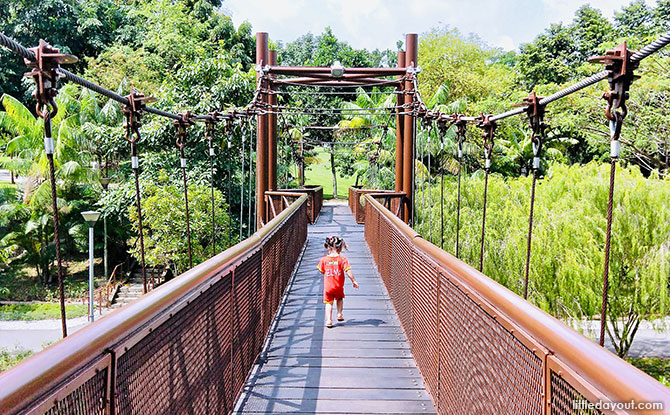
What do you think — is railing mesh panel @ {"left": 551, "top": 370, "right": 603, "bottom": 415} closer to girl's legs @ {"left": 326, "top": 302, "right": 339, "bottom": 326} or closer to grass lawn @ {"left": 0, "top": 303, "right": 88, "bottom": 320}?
girl's legs @ {"left": 326, "top": 302, "right": 339, "bottom": 326}

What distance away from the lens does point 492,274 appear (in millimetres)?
10984

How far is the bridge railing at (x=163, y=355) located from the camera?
1.11 meters

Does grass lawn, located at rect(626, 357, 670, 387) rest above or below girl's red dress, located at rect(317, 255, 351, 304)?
below

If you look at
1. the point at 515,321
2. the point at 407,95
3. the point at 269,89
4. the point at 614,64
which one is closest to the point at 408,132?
the point at 407,95

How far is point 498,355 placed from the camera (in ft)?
6.11

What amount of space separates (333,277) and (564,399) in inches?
134

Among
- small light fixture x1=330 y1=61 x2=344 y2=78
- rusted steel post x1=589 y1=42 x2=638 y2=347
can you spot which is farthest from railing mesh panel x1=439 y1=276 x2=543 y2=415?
small light fixture x1=330 y1=61 x2=344 y2=78

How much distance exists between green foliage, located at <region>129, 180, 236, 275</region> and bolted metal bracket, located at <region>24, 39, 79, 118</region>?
44.2 ft

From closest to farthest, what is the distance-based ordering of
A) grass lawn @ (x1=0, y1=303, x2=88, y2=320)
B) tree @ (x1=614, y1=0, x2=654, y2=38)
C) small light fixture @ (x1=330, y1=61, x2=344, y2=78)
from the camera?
1. small light fixture @ (x1=330, y1=61, x2=344, y2=78)
2. grass lawn @ (x1=0, y1=303, x2=88, y2=320)
3. tree @ (x1=614, y1=0, x2=654, y2=38)

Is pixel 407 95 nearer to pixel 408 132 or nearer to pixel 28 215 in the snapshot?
pixel 408 132

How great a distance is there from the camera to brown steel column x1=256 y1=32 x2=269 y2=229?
34.4 feet

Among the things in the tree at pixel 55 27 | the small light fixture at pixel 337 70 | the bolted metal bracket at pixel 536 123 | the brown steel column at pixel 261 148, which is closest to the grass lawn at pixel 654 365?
the brown steel column at pixel 261 148

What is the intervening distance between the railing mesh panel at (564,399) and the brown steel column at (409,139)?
9.15 meters

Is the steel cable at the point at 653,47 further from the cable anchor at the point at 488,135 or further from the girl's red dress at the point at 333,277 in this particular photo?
the girl's red dress at the point at 333,277
